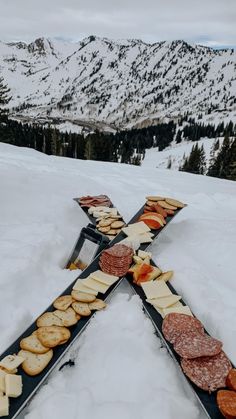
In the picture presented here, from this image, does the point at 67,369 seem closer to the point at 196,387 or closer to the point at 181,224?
the point at 196,387

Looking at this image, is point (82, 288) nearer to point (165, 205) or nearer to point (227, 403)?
point (227, 403)

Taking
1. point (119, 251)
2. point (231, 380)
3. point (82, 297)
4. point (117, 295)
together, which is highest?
point (119, 251)

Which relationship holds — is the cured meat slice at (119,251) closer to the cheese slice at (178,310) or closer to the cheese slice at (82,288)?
the cheese slice at (82,288)

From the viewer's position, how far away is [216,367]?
4102 mm

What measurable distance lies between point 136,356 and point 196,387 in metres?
1.01

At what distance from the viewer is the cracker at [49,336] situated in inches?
171

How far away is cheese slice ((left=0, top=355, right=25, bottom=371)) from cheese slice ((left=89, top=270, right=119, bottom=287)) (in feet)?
6.31

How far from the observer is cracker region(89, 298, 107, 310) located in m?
5.16

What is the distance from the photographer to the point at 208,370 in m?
4.05

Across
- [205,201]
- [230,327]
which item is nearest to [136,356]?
[230,327]

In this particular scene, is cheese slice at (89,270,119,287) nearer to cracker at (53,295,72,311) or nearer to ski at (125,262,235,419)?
ski at (125,262,235,419)

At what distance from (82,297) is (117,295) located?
772 mm

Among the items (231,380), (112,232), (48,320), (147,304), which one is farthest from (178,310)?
(112,232)

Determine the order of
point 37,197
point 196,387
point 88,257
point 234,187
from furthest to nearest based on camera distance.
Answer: point 234,187, point 37,197, point 88,257, point 196,387
